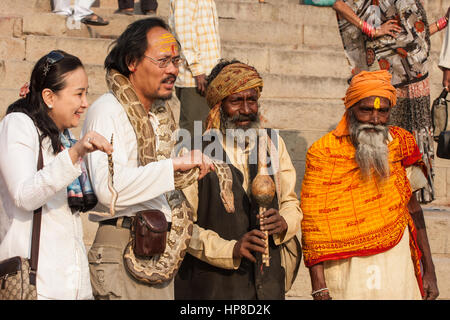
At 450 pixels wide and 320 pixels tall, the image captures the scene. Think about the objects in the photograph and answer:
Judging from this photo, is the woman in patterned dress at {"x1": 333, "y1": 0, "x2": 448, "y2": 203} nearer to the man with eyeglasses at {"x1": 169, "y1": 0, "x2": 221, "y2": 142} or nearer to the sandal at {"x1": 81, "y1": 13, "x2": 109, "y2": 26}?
the man with eyeglasses at {"x1": 169, "y1": 0, "x2": 221, "y2": 142}

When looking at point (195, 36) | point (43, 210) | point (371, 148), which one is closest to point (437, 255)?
point (371, 148)

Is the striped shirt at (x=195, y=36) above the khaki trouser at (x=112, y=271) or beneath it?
above

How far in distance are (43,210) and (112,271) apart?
604 millimetres

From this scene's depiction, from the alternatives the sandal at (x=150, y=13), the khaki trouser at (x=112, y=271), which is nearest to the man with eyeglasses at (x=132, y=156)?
the khaki trouser at (x=112, y=271)

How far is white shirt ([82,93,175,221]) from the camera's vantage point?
166 inches

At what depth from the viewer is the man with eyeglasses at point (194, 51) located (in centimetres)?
772

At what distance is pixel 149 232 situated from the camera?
434cm

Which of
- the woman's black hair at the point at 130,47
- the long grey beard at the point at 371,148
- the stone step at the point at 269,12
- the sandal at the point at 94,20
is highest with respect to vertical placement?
the stone step at the point at 269,12

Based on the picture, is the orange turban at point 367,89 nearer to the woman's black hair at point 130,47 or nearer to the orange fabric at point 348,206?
the orange fabric at point 348,206

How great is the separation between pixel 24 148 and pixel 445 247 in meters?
4.86

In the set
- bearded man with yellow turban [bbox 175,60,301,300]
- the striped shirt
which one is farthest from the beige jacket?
the striped shirt

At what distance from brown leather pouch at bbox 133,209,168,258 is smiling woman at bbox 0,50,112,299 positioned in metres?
0.30

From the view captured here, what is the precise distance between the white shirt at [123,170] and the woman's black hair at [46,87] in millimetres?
285
